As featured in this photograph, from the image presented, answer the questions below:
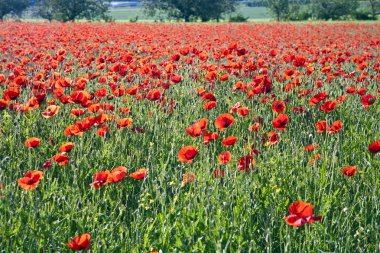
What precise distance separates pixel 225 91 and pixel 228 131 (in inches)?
59.2

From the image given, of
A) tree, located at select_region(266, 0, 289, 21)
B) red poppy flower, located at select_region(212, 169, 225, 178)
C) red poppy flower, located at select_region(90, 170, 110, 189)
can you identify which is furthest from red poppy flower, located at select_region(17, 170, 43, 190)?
tree, located at select_region(266, 0, 289, 21)

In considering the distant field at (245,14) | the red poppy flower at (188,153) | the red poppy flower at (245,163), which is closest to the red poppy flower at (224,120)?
the red poppy flower at (245,163)

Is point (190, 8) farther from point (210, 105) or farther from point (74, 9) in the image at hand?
point (210, 105)

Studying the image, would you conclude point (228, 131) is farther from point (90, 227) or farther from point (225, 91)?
point (90, 227)

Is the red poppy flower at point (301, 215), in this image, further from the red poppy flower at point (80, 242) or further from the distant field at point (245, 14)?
the distant field at point (245, 14)

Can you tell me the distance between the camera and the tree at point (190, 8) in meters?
43.8

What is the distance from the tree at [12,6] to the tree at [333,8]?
29.1 meters

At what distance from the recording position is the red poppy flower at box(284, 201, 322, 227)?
1.60m

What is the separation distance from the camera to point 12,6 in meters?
48.2

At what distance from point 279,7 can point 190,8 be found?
11227 millimetres

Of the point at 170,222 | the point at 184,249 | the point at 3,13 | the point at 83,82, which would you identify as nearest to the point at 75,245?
the point at 184,249

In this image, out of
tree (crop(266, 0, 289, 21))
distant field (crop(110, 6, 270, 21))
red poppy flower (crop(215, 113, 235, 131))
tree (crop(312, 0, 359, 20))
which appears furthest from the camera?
distant field (crop(110, 6, 270, 21))

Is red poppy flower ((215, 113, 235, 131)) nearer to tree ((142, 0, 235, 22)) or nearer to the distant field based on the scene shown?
tree ((142, 0, 235, 22))

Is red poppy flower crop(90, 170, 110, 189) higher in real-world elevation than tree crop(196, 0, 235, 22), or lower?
lower
